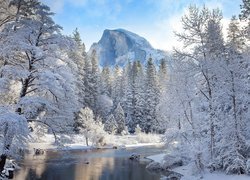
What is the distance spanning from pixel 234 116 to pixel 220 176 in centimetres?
381

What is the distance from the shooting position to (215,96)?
2395 cm

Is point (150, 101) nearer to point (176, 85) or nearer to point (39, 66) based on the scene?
point (176, 85)

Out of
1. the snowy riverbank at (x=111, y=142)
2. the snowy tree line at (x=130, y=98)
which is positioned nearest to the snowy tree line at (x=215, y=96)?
the snowy riverbank at (x=111, y=142)

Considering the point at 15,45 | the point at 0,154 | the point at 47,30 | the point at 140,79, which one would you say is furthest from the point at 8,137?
the point at 140,79

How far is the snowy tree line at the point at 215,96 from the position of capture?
22250 millimetres

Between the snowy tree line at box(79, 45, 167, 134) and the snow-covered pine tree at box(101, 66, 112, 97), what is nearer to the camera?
the snowy tree line at box(79, 45, 167, 134)

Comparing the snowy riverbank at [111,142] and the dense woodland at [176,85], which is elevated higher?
the dense woodland at [176,85]

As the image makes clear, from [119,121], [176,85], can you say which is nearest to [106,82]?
[119,121]

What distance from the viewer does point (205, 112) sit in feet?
88.1

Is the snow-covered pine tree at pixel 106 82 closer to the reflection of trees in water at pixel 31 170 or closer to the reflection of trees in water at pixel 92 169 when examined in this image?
the reflection of trees in water at pixel 92 169

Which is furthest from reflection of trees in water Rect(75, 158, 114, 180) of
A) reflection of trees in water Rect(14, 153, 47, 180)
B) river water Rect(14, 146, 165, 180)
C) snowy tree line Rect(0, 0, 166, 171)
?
snowy tree line Rect(0, 0, 166, 171)

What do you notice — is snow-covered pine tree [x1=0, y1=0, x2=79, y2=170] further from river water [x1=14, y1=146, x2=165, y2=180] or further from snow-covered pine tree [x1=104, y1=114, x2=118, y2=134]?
snow-covered pine tree [x1=104, y1=114, x2=118, y2=134]

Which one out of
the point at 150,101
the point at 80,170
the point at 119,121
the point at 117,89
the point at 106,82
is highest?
the point at 106,82

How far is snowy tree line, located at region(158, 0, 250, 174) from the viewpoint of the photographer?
876 inches
